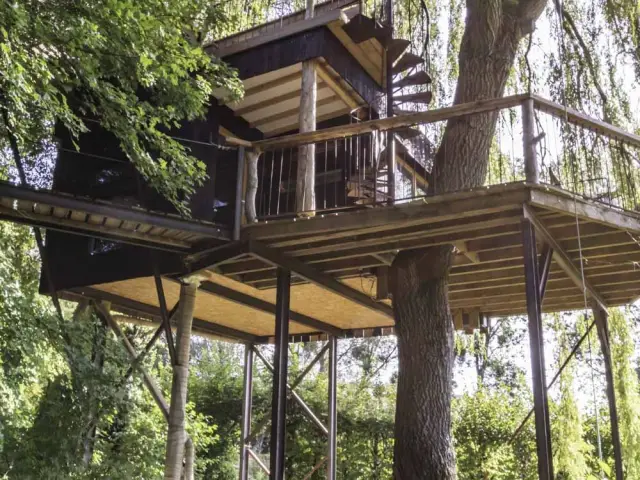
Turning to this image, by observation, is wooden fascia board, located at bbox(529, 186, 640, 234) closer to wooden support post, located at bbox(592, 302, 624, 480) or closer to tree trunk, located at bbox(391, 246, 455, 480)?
tree trunk, located at bbox(391, 246, 455, 480)

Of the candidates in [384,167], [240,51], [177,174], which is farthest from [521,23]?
[177,174]

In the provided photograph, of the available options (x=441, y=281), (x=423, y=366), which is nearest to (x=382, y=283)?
(x=441, y=281)

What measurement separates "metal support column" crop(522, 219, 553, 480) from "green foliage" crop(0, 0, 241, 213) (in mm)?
2632

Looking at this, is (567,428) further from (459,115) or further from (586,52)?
(459,115)

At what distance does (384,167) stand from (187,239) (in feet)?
9.64

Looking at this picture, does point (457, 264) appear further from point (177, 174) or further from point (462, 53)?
point (177, 174)

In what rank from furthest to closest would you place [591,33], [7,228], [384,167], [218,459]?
[218,459] → [7,228] → [384,167] → [591,33]

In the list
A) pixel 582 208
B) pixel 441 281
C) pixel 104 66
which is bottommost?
pixel 441 281

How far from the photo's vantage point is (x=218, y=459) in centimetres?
1338

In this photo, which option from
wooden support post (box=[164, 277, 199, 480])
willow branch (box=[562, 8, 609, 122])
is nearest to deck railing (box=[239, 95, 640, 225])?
willow branch (box=[562, 8, 609, 122])

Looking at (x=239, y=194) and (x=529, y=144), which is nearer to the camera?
(x=529, y=144)

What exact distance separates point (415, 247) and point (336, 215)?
83cm

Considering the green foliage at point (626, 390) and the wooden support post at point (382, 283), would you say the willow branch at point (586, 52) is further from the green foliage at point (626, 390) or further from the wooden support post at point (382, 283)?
the wooden support post at point (382, 283)

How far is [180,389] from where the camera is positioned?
6.77 metres
